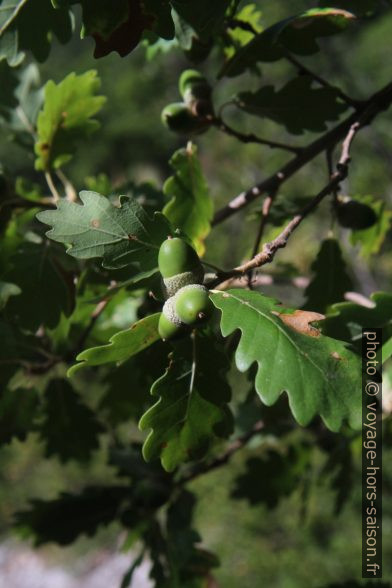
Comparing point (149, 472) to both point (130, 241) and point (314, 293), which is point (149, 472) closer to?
point (314, 293)

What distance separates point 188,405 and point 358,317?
28 centimetres

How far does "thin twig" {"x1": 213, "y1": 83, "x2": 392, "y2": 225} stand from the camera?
1133 millimetres

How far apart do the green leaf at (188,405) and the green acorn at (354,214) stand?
1.61 feet

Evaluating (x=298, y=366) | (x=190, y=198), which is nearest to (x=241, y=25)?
(x=190, y=198)

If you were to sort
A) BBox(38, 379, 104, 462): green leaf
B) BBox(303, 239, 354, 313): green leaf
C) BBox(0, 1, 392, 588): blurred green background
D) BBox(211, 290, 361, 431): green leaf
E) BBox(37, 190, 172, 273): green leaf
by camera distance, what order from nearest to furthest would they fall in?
1. BBox(211, 290, 361, 431): green leaf
2. BBox(37, 190, 172, 273): green leaf
3. BBox(303, 239, 354, 313): green leaf
4. BBox(38, 379, 104, 462): green leaf
5. BBox(0, 1, 392, 588): blurred green background

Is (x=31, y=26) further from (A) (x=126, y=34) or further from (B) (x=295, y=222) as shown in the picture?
(B) (x=295, y=222)

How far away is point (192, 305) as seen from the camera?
2.56 ft

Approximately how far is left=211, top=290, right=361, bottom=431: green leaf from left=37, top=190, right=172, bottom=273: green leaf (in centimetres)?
15

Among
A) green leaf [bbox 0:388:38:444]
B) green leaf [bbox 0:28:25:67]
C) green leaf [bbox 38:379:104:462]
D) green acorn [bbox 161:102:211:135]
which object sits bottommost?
green leaf [bbox 38:379:104:462]

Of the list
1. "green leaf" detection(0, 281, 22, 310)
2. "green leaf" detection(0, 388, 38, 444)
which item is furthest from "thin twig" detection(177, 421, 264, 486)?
"green leaf" detection(0, 281, 22, 310)

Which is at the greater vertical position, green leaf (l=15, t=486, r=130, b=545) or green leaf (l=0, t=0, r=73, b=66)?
green leaf (l=0, t=0, r=73, b=66)

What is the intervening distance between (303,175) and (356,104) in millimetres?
8646

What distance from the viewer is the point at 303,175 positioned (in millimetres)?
9602

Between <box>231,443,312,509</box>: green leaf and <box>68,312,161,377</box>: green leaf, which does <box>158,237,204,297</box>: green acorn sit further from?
<box>231,443,312,509</box>: green leaf
